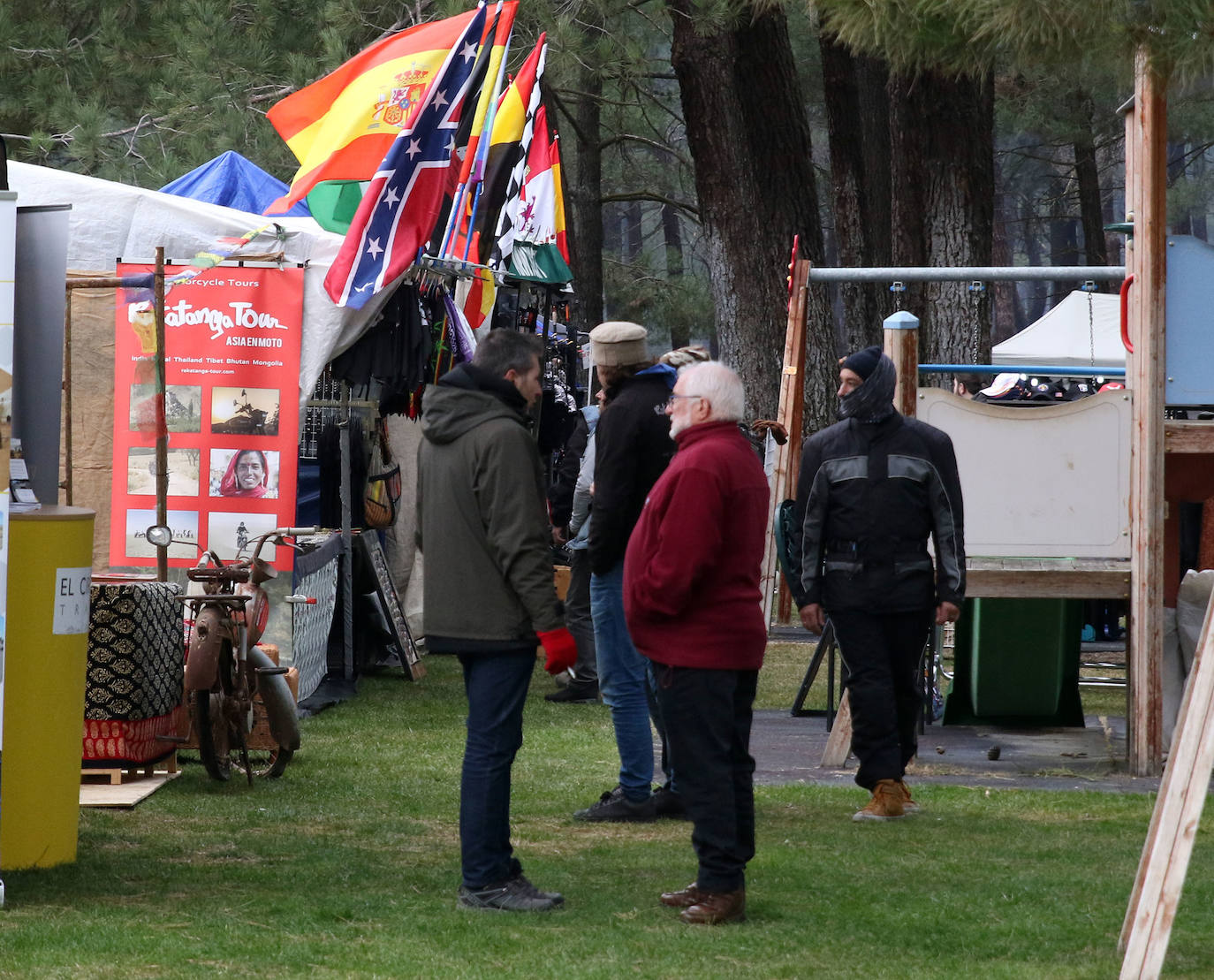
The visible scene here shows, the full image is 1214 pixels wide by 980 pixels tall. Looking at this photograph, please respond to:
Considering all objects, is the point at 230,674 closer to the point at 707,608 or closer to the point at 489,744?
the point at 489,744

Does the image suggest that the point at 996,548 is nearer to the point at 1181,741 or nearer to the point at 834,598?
the point at 834,598

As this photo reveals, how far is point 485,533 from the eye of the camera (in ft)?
16.2

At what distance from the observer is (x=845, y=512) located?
6.55 m

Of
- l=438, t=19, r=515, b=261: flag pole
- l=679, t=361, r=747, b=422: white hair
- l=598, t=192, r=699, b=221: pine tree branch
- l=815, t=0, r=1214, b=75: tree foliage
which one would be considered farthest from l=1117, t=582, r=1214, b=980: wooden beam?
l=598, t=192, r=699, b=221: pine tree branch

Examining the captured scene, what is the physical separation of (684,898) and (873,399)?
2.34m

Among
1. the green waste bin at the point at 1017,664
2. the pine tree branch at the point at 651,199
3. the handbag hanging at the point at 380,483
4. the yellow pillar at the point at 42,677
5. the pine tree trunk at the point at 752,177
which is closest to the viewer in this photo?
the yellow pillar at the point at 42,677

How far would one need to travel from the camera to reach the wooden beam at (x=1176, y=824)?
13.0 ft

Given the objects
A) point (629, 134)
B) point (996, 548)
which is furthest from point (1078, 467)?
point (629, 134)

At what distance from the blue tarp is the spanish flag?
1909 millimetres

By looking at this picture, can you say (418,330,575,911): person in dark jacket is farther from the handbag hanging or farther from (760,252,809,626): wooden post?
(760,252,809,626): wooden post

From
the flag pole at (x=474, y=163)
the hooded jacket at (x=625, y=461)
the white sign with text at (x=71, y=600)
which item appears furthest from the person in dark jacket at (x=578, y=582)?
the white sign with text at (x=71, y=600)

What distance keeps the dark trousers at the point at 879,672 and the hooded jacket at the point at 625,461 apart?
941 mm

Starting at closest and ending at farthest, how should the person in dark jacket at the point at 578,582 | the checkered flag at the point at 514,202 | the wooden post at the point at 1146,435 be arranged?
1. the wooden post at the point at 1146,435
2. the person in dark jacket at the point at 578,582
3. the checkered flag at the point at 514,202

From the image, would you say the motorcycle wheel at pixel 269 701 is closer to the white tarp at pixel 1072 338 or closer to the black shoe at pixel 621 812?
the black shoe at pixel 621 812
